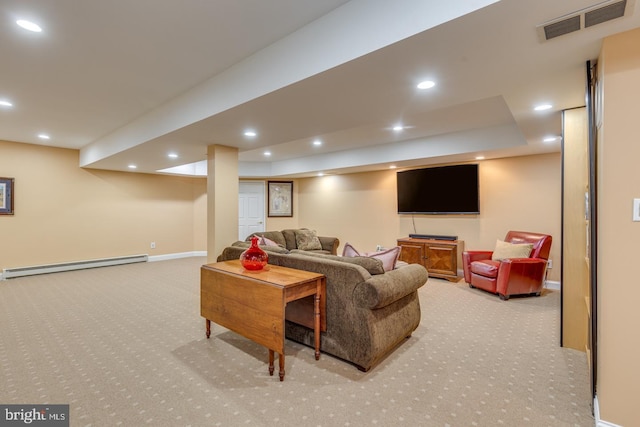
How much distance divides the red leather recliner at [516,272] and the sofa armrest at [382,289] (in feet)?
7.30

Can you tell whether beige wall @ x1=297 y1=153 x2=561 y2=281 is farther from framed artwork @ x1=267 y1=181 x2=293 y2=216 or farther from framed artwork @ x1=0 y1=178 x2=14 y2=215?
framed artwork @ x1=0 y1=178 x2=14 y2=215

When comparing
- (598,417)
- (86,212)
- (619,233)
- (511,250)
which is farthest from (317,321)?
(86,212)

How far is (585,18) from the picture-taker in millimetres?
1442

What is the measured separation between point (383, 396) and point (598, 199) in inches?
68.1

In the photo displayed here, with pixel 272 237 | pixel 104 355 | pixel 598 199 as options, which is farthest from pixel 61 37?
pixel 272 237

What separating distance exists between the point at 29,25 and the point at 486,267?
5.27 meters

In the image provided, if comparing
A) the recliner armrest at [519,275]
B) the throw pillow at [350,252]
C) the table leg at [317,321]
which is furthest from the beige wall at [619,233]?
the recliner armrest at [519,275]

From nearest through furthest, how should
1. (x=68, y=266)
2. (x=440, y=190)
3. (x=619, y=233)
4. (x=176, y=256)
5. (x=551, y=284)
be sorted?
1. (x=619, y=233)
2. (x=551, y=284)
3. (x=440, y=190)
4. (x=68, y=266)
5. (x=176, y=256)

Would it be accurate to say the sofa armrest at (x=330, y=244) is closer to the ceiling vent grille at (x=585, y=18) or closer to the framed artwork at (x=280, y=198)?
the framed artwork at (x=280, y=198)

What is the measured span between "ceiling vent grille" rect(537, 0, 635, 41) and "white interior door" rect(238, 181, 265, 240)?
7.00 metres

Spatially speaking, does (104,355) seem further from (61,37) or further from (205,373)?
(61,37)

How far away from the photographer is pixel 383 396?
77.3 inches

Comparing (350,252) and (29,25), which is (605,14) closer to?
(350,252)

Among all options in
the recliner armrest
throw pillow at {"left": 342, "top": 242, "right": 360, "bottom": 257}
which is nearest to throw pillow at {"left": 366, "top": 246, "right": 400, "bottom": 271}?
throw pillow at {"left": 342, "top": 242, "right": 360, "bottom": 257}
